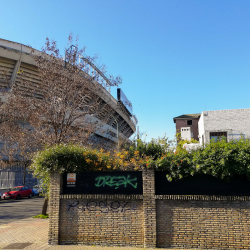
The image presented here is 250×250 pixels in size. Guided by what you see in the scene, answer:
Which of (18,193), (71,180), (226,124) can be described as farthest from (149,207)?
(18,193)

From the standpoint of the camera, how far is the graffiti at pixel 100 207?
340 inches

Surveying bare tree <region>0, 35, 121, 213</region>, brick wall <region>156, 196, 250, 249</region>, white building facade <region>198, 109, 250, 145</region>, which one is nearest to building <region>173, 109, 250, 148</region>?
white building facade <region>198, 109, 250, 145</region>

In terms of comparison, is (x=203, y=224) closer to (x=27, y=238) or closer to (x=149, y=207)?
(x=149, y=207)

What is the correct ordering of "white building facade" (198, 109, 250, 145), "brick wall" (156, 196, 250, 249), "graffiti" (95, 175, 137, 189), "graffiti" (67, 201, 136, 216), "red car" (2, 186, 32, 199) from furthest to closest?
"red car" (2, 186, 32, 199) → "white building facade" (198, 109, 250, 145) → "graffiti" (95, 175, 137, 189) → "graffiti" (67, 201, 136, 216) → "brick wall" (156, 196, 250, 249)

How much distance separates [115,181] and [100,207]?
3.33 feet

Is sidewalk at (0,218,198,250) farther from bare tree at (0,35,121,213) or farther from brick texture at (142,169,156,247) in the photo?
bare tree at (0,35,121,213)

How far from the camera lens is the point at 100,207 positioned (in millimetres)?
8758

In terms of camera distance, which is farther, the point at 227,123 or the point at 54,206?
the point at 227,123

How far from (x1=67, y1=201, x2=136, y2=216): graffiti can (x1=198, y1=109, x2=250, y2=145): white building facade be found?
1422cm

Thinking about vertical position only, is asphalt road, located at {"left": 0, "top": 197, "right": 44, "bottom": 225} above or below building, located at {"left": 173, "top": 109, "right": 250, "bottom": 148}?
below

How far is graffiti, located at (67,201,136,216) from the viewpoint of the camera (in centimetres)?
865

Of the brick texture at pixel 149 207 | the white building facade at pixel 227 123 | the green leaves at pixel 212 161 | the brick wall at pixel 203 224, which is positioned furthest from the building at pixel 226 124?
the brick texture at pixel 149 207

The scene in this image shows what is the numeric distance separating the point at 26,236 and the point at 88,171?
3722 mm

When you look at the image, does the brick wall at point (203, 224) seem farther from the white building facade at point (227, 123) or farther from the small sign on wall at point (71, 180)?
the white building facade at point (227, 123)
